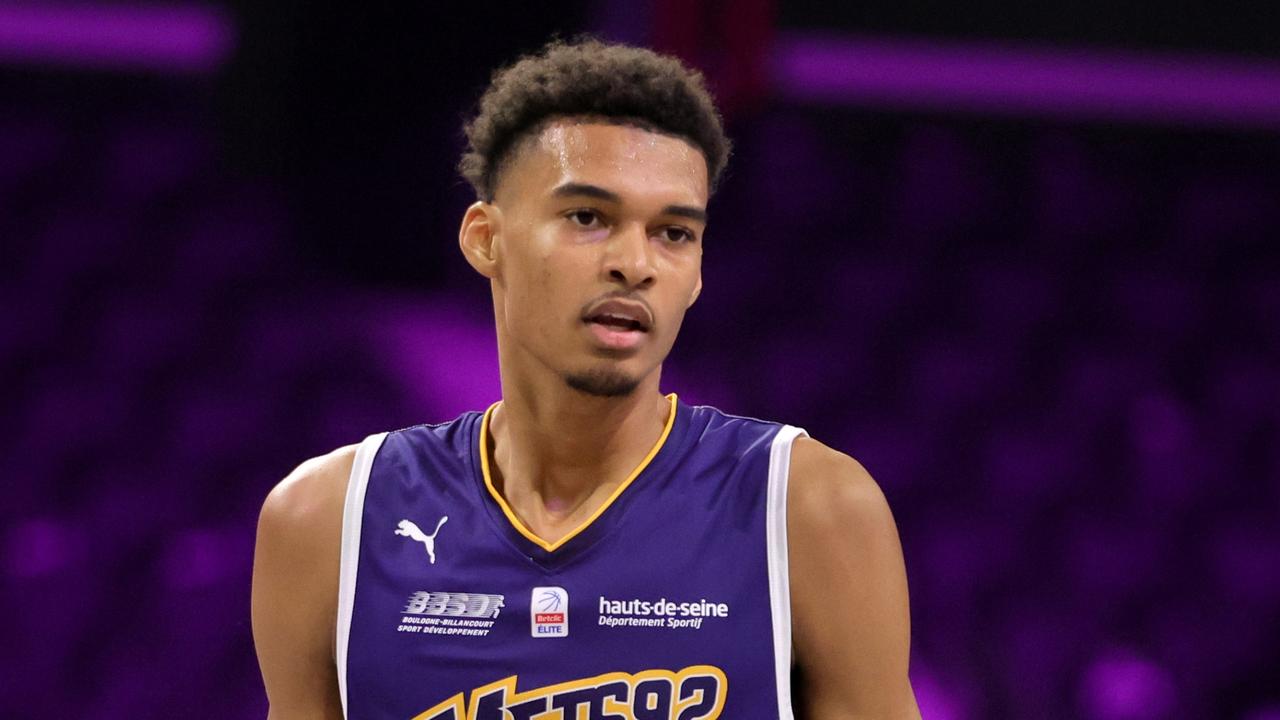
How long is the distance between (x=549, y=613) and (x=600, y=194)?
1.64 feet

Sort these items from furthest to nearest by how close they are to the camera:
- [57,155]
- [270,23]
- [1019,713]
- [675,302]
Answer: [57,155] < [270,23] < [1019,713] < [675,302]

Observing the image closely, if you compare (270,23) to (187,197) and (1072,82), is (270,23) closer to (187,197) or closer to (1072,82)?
(187,197)

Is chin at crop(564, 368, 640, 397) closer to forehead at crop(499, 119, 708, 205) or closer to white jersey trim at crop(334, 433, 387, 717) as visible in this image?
forehead at crop(499, 119, 708, 205)

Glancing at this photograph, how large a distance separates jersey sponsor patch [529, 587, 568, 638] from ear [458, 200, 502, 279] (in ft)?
1.36

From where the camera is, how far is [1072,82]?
606 cm

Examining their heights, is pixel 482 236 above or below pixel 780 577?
above

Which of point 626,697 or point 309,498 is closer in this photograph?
point 626,697

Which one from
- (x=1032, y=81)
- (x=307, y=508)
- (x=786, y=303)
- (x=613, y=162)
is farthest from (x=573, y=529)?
(x=1032, y=81)

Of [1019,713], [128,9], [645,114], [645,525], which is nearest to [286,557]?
[645,525]

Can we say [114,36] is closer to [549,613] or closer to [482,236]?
[482,236]

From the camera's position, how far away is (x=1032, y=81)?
6078 millimetres

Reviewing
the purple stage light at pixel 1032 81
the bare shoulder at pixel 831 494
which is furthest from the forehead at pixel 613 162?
the purple stage light at pixel 1032 81

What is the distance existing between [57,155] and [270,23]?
3.51 ft

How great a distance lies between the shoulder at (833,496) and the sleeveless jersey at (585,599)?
2 cm
